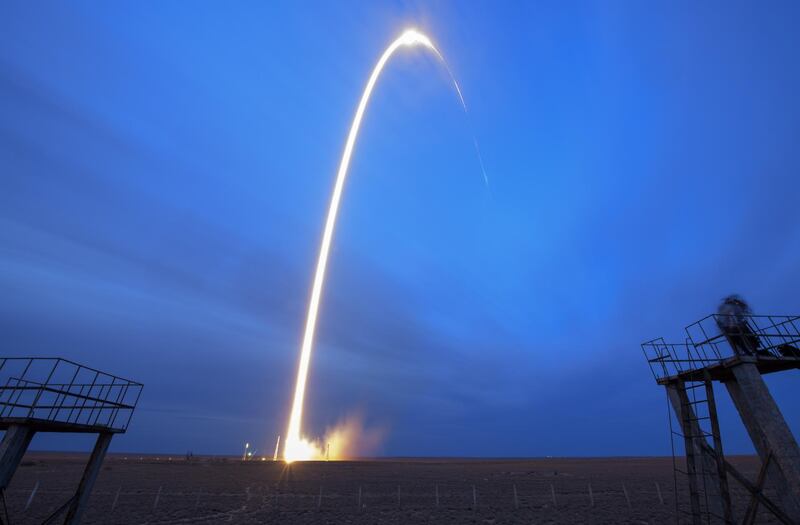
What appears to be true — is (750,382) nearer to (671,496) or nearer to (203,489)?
(671,496)

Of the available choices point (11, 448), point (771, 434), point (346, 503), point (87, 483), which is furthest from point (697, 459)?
point (346, 503)

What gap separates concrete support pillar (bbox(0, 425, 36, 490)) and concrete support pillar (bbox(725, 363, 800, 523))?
24462 millimetres

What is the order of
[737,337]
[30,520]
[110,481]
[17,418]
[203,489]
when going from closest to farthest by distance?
[17,418], [737,337], [30,520], [203,489], [110,481]

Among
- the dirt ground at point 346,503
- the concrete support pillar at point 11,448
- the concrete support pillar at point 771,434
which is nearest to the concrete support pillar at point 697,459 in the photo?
the concrete support pillar at point 771,434

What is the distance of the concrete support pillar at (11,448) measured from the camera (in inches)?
508

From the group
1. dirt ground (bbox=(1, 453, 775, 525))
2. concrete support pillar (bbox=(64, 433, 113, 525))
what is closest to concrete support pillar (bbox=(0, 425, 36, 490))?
concrete support pillar (bbox=(64, 433, 113, 525))

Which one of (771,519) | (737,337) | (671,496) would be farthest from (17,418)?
(671,496)

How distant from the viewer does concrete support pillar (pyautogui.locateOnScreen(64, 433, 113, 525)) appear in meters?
16.9

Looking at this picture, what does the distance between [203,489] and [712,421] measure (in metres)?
44.6

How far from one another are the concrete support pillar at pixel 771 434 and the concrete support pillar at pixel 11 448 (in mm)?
24462

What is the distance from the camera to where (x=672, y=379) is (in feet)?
55.9

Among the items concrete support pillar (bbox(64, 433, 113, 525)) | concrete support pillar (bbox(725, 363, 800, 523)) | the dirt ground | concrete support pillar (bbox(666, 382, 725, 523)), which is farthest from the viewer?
the dirt ground

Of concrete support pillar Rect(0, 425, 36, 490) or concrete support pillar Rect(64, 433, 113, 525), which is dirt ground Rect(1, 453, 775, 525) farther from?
concrete support pillar Rect(0, 425, 36, 490)

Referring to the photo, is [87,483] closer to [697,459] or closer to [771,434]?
[697,459]
